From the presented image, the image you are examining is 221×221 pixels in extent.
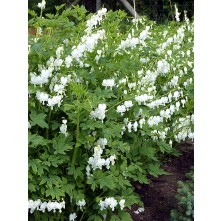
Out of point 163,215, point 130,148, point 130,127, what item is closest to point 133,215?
point 163,215

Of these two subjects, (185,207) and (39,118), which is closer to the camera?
(39,118)

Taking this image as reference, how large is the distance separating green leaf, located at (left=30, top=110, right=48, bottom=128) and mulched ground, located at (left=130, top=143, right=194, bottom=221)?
4.43ft

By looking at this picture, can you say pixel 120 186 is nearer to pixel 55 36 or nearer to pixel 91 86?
pixel 91 86

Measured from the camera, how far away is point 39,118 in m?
2.37

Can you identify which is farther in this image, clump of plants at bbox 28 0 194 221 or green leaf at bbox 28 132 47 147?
clump of plants at bbox 28 0 194 221

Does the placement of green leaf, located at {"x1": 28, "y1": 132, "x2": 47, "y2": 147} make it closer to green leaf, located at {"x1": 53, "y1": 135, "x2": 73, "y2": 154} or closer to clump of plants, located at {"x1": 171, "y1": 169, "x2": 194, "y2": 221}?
green leaf, located at {"x1": 53, "y1": 135, "x2": 73, "y2": 154}

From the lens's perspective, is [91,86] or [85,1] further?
[85,1]

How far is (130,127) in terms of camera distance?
2.90m

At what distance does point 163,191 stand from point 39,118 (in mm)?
1746

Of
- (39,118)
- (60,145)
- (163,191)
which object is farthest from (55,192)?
(163,191)

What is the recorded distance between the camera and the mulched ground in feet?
11.2

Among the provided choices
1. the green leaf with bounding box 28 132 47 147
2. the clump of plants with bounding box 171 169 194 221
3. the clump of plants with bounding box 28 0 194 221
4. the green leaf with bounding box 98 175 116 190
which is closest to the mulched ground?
the clump of plants with bounding box 171 169 194 221

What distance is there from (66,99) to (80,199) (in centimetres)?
62

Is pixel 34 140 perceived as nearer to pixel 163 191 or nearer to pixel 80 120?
pixel 80 120
